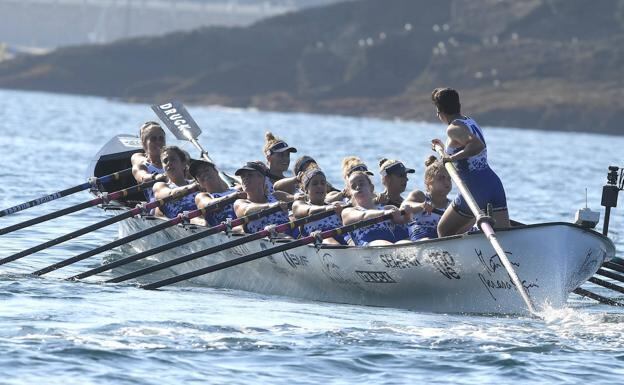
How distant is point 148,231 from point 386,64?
88998 millimetres

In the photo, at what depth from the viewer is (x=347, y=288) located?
15.6 metres

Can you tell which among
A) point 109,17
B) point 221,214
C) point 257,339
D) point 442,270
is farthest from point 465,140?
point 109,17

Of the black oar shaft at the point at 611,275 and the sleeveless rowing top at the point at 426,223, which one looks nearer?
the sleeveless rowing top at the point at 426,223

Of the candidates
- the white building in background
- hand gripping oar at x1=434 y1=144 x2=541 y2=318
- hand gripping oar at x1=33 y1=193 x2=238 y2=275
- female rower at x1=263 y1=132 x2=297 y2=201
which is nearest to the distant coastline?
the white building in background

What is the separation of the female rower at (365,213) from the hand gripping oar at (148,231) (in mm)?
1858

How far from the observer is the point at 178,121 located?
23391 millimetres

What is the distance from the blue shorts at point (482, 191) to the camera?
14.6 meters

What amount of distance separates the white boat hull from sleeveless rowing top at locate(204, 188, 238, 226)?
100cm

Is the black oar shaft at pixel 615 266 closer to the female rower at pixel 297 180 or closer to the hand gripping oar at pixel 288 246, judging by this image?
the hand gripping oar at pixel 288 246

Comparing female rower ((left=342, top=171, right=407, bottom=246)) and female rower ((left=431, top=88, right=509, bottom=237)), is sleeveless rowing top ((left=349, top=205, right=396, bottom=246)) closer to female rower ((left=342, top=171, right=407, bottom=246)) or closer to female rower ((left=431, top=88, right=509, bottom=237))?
female rower ((left=342, top=171, right=407, bottom=246))

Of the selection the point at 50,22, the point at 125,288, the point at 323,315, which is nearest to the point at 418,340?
the point at 323,315

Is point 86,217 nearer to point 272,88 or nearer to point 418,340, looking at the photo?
point 418,340

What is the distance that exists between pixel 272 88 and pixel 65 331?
314 feet

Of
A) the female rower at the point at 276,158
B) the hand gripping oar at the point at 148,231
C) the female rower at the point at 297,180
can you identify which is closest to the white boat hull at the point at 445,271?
the hand gripping oar at the point at 148,231
